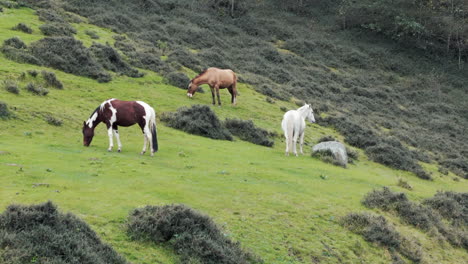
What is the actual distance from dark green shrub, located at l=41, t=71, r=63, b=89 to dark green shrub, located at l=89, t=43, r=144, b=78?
6.50 metres

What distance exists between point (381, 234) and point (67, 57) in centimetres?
2526

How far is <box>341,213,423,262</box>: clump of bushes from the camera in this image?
13852 mm

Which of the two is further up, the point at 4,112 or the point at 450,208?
the point at 4,112

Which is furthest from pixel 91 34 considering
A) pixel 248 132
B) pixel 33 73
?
pixel 248 132

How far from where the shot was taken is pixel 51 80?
27.0 metres

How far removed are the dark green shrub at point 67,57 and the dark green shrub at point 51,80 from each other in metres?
3.50

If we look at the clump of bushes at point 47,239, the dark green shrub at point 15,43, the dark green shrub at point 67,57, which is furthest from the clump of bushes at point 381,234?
the dark green shrub at point 15,43

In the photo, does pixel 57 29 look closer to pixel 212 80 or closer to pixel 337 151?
pixel 212 80

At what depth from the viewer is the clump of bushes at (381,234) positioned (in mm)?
13852

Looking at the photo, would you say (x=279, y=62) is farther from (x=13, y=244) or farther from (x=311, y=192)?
(x=13, y=244)

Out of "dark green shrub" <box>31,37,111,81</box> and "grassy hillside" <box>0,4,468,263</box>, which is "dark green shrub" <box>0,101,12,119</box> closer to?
"grassy hillside" <box>0,4,468,263</box>

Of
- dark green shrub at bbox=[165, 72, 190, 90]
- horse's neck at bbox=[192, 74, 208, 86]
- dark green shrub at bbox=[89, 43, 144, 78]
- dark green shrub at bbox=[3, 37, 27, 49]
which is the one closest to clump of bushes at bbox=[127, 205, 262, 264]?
horse's neck at bbox=[192, 74, 208, 86]

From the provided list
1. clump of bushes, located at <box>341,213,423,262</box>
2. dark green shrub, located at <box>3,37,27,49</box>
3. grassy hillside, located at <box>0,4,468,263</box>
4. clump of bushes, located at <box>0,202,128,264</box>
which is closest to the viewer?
clump of bushes, located at <box>0,202,128,264</box>

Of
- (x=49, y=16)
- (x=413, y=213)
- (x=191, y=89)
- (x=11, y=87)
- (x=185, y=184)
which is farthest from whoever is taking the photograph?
(x=49, y=16)
